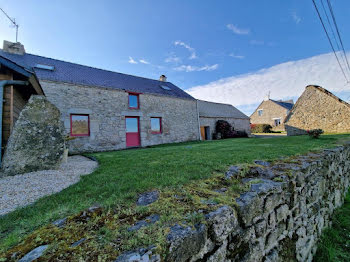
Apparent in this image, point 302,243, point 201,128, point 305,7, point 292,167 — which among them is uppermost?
point 305,7

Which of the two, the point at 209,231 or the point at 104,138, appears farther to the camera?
the point at 104,138

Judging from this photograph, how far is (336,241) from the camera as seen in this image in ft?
9.41

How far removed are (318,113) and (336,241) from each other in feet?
41.1

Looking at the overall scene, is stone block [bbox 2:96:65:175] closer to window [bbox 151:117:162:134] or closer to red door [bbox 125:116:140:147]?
red door [bbox 125:116:140:147]

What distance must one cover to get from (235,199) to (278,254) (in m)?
1.11

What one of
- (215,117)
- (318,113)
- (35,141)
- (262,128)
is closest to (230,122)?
(215,117)

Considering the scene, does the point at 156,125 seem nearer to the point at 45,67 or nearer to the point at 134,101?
the point at 134,101

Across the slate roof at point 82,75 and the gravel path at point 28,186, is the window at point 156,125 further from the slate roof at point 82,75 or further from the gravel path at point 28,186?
the gravel path at point 28,186

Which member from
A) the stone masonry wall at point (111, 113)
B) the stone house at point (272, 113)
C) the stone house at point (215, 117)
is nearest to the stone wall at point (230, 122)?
the stone house at point (215, 117)

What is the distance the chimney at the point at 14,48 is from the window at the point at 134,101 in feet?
22.7

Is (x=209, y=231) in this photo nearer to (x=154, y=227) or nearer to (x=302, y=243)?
(x=154, y=227)

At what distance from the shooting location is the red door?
1070cm

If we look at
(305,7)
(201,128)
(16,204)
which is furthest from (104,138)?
(305,7)

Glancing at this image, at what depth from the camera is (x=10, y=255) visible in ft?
2.94
